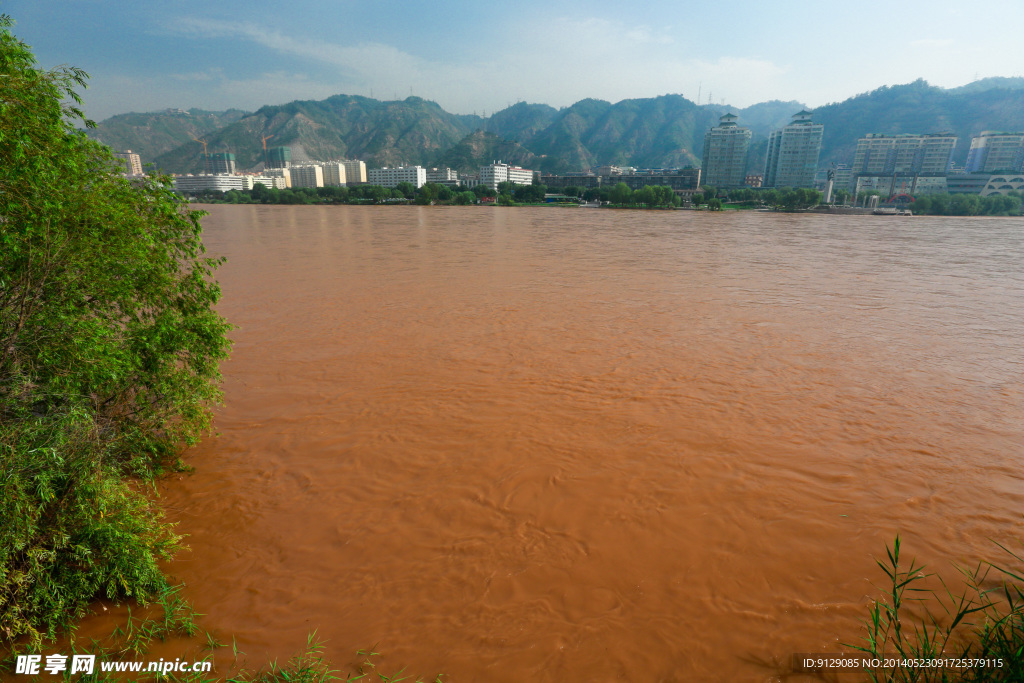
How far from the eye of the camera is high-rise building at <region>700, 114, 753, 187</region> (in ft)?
625

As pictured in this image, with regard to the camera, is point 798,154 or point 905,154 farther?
point 798,154

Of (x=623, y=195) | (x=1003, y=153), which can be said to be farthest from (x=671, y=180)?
(x=1003, y=153)

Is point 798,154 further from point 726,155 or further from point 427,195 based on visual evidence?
point 427,195

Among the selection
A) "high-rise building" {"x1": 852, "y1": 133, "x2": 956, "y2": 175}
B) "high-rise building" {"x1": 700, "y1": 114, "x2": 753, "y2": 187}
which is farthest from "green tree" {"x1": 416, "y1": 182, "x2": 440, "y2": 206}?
"high-rise building" {"x1": 852, "y1": 133, "x2": 956, "y2": 175}

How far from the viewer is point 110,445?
6.18 m

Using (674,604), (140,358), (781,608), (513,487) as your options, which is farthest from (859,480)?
(140,358)

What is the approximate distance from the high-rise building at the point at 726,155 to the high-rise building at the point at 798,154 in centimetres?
1372

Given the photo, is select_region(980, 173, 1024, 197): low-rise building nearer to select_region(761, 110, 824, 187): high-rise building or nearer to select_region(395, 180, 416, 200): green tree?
select_region(761, 110, 824, 187): high-rise building

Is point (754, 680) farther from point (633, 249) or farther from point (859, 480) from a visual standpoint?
point (633, 249)

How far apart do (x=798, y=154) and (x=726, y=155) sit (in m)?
26.2

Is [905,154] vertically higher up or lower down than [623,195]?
higher up

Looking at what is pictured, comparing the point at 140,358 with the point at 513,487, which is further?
the point at 513,487

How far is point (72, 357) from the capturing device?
20.0 feet

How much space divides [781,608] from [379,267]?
1091 inches
